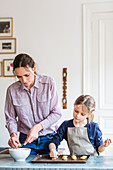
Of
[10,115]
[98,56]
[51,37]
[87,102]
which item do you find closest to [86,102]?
[87,102]

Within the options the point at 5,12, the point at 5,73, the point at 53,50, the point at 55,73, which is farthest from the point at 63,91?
the point at 5,12

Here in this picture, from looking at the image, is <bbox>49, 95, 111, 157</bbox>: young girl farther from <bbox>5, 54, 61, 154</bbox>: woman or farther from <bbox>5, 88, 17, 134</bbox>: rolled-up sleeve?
<bbox>5, 88, 17, 134</bbox>: rolled-up sleeve

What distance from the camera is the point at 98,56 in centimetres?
463

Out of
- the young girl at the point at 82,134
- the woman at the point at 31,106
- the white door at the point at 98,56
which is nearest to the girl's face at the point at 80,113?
the young girl at the point at 82,134

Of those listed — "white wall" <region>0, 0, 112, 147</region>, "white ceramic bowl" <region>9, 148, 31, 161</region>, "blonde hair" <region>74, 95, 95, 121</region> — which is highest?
"white wall" <region>0, 0, 112, 147</region>

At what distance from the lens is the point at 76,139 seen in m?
A: 2.21

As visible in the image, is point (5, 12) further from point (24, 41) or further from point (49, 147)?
point (49, 147)

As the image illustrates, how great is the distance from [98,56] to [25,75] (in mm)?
2555

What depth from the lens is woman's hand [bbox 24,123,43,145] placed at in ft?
6.93

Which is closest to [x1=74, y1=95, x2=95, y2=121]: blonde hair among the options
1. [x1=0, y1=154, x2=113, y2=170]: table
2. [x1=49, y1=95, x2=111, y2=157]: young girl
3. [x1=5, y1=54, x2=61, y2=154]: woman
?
[x1=49, y1=95, x2=111, y2=157]: young girl

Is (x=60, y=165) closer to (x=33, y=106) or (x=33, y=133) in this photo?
(x=33, y=133)

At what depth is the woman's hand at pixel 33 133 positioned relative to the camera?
2113 mm

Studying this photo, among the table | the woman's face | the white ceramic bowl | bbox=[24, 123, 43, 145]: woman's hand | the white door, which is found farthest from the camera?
the white door

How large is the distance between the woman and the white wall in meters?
2.32
